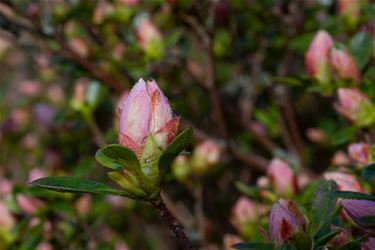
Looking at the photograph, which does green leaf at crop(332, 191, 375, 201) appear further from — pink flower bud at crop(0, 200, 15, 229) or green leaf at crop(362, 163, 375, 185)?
pink flower bud at crop(0, 200, 15, 229)

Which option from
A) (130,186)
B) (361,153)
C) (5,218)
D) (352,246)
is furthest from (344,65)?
(5,218)

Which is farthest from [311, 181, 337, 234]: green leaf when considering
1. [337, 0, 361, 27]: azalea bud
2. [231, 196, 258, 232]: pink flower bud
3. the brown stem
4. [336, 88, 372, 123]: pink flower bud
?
[337, 0, 361, 27]: azalea bud

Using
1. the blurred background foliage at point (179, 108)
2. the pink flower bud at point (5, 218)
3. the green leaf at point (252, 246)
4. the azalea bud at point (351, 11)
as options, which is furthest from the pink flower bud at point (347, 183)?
the pink flower bud at point (5, 218)

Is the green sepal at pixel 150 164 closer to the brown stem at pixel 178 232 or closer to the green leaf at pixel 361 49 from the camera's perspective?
the brown stem at pixel 178 232

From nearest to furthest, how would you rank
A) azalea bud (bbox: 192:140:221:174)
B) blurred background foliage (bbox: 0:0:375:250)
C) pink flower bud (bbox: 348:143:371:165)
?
pink flower bud (bbox: 348:143:371:165) < blurred background foliage (bbox: 0:0:375:250) < azalea bud (bbox: 192:140:221:174)

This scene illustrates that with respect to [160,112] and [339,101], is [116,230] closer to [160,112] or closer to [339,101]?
[339,101]

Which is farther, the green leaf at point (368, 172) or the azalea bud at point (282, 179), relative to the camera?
the azalea bud at point (282, 179)

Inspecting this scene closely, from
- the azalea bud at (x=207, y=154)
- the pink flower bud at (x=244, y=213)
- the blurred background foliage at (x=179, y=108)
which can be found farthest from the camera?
the azalea bud at (x=207, y=154)
